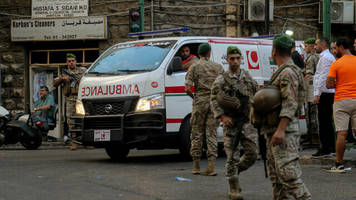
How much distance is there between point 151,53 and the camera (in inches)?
422

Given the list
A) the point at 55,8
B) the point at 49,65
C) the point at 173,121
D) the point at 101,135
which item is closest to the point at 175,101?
the point at 173,121

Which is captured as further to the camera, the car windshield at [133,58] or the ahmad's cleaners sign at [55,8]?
the ahmad's cleaners sign at [55,8]

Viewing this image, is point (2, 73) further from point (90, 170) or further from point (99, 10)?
point (90, 170)

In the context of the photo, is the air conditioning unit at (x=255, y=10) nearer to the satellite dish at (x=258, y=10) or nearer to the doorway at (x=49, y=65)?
the satellite dish at (x=258, y=10)

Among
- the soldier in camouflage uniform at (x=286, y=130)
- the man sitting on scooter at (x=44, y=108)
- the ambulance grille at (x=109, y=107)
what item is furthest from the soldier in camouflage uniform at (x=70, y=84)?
the soldier in camouflage uniform at (x=286, y=130)

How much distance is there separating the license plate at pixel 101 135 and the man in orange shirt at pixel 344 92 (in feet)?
11.8

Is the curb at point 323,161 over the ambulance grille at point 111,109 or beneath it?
beneath

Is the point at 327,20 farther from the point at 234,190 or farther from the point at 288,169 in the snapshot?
the point at 288,169

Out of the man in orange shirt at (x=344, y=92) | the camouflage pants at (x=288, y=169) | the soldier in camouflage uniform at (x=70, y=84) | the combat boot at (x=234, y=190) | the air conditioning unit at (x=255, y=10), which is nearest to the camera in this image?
the camouflage pants at (x=288, y=169)

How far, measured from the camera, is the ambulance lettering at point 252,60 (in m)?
11.6

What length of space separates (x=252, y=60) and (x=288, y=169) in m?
6.56

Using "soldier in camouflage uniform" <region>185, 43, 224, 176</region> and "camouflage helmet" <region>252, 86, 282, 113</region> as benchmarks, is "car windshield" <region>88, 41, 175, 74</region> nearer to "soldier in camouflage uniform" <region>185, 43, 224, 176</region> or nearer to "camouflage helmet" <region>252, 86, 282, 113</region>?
"soldier in camouflage uniform" <region>185, 43, 224, 176</region>

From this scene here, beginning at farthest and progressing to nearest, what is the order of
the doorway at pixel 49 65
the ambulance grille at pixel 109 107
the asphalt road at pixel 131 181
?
1. the doorway at pixel 49 65
2. the ambulance grille at pixel 109 107
3. the asphalt road at pixel 131 181

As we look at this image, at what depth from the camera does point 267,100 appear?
527 centimetres
